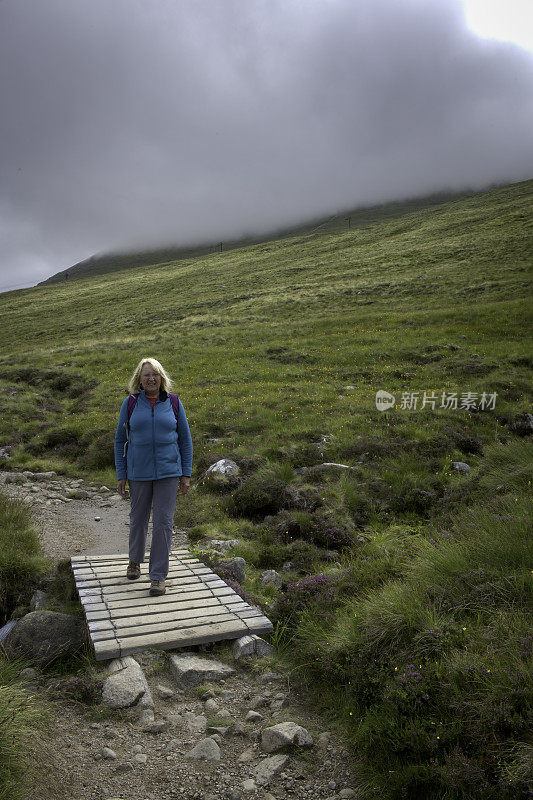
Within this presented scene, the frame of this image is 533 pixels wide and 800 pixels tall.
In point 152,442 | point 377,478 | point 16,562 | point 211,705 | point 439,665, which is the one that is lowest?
point 377,478

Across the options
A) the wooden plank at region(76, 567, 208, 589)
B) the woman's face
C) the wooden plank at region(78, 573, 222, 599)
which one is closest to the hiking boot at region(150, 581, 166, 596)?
the wooden plank at region(78, 573, 222, 599)

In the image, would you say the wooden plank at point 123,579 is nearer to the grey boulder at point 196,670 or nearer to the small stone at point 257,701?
the grey boulder at point 196,670

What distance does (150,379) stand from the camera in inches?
265

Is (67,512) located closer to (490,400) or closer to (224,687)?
(224,687)

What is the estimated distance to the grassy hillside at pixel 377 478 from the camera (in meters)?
3.79

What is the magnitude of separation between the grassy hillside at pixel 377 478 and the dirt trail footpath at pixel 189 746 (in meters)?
0.33

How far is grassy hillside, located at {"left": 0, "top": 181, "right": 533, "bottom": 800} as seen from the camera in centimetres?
379

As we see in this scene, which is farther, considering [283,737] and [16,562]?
[16,562]

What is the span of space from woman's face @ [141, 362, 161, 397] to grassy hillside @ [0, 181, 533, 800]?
3277mm

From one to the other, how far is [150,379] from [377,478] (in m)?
6.50

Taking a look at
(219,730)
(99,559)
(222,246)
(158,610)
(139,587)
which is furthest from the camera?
(222,246)

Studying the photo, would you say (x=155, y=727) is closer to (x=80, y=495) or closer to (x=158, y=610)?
(x=158, y=610)

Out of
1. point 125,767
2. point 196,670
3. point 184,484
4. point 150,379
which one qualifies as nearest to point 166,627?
point 196,670

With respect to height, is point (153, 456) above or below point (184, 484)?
above
